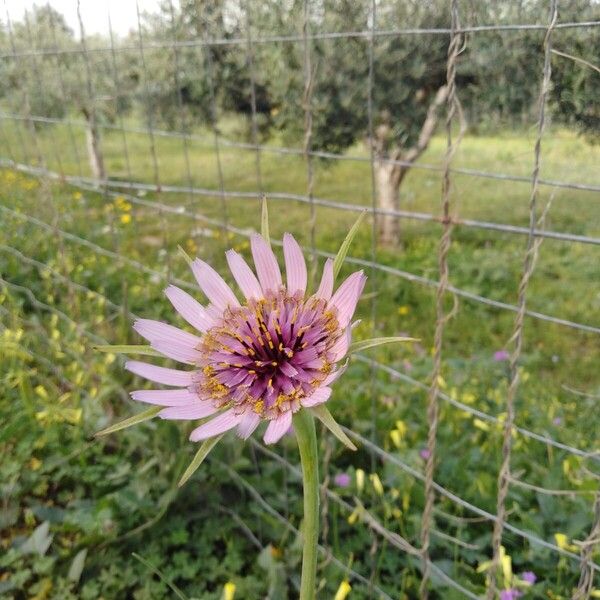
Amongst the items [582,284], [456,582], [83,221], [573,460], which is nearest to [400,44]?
[582,284]

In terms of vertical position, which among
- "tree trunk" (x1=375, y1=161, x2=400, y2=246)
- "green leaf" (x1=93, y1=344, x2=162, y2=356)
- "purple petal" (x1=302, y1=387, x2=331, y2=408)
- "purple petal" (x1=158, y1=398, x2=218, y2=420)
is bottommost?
"tree trunk" (x1=375, y1=161, x2=400, y2=246)

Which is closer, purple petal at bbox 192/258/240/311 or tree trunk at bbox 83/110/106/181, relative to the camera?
purple petal at bbox 192/258/240/311

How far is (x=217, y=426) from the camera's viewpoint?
0.60 m

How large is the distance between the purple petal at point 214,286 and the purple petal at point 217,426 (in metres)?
0.11

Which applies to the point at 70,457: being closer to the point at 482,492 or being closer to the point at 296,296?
the point at 482,492

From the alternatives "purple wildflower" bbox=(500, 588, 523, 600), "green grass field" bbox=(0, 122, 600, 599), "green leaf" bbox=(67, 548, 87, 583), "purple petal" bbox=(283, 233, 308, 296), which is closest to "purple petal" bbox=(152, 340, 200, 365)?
"purple petal" bbox=(283, 233, 308, 296)

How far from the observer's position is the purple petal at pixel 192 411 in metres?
0.60

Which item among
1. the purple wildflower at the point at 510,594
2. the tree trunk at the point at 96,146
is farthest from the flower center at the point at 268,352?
the tree trunk at the point at 96,146

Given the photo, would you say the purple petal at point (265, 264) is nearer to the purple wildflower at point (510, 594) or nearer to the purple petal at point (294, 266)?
the purple petal at point (294, 266)

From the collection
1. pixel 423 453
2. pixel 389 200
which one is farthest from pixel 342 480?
pixel 389 200

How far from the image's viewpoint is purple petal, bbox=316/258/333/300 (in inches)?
23.1

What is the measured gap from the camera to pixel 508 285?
3703 mm

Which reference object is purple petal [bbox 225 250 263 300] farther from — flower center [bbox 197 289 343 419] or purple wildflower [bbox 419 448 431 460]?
purple wildflower [bbox 419 448 431 460]

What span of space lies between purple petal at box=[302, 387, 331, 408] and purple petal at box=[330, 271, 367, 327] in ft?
0.22
